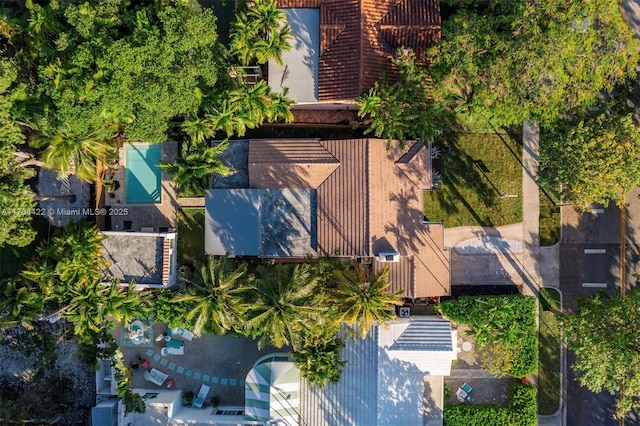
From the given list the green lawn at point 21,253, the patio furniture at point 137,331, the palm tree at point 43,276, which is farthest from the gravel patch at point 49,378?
the palm tree at point 43,276

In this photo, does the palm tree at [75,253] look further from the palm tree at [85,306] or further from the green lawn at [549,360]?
the green lawn at [549,360]

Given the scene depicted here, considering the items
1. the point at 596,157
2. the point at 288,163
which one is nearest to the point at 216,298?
the point at 288,163

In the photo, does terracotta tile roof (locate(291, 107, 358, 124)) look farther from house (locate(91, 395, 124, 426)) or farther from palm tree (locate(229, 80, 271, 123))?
house (locate(91, 395, 124, 426))

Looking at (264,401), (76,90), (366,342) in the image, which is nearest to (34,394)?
(264,401)

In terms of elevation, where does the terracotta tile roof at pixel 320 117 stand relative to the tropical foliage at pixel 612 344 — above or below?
above

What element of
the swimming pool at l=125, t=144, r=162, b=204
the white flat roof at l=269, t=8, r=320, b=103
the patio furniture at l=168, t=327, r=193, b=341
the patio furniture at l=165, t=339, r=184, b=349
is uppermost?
the white flat roof at l=269, t=8, r=320, b=103

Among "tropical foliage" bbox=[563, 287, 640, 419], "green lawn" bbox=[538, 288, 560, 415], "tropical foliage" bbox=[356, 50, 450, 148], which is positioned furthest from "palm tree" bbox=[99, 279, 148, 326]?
"green lawn" bbox=[538, 288, 560, 415]
